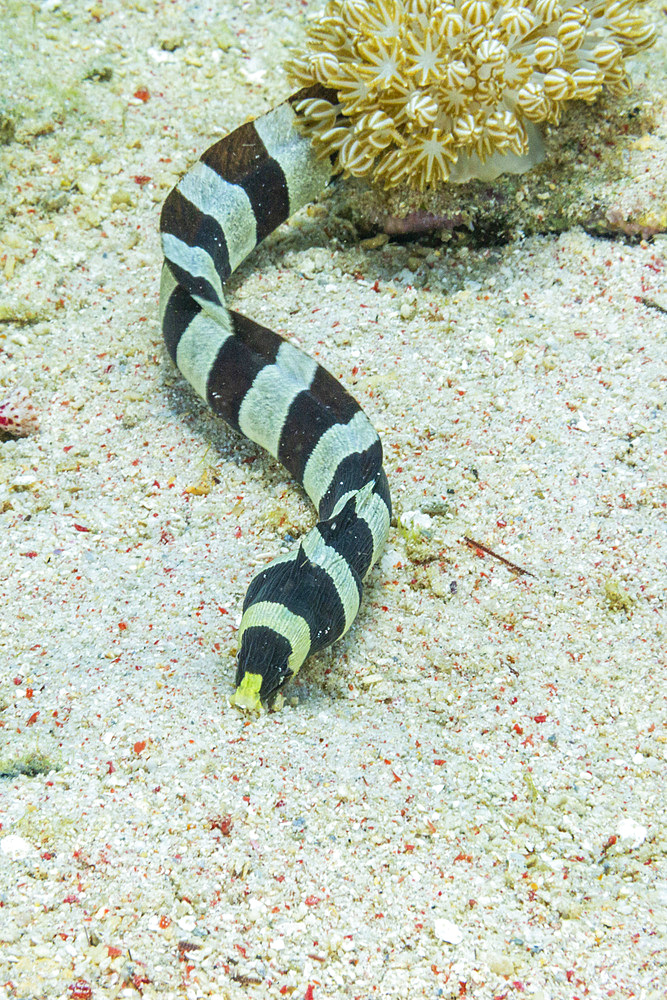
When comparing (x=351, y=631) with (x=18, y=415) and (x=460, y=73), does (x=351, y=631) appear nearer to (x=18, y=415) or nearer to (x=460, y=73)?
(x=18, y=415)

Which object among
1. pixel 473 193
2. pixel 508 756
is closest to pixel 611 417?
pixel 473 193

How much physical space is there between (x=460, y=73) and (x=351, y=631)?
253cm

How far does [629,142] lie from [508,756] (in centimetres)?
337

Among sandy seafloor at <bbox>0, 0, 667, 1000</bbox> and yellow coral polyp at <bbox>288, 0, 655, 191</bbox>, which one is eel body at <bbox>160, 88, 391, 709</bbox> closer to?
sandy seafloor at <bbox>0, 0, 667, 1000</bbox>

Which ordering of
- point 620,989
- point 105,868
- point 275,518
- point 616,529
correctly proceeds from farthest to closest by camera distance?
point 275,518 → point 616,529 → point 105,868 → point 620,989

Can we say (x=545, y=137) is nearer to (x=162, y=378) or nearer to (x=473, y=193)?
(x=473, y=193)

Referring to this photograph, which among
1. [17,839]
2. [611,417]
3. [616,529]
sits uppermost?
[611,417]

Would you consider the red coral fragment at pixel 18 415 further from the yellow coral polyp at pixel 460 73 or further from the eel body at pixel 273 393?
the yellow coral polyp at pixel 460 73

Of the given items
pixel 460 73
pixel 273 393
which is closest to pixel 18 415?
pixel 273 393

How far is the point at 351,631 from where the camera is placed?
293 centimetres

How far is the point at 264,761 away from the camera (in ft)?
7.68

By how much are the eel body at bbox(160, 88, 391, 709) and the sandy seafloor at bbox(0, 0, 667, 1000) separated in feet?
0.69

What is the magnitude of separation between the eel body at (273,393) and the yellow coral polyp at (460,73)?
470 mm

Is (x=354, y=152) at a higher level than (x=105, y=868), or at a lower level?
higher
